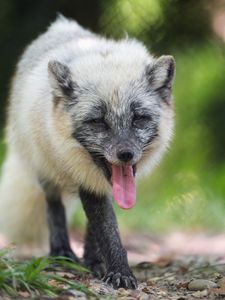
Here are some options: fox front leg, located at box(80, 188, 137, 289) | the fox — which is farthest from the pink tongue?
fox front leg, located at box(80, 188, 137, 289)

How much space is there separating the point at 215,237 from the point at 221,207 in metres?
0.41

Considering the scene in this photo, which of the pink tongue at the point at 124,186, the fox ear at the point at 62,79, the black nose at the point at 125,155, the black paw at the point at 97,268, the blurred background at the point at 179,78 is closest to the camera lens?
the black nose at the point at 125,155

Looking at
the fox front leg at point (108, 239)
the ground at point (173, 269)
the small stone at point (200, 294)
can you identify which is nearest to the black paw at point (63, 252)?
the ground at point (173, 269)

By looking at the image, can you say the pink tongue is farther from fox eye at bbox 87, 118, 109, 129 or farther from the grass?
the grass

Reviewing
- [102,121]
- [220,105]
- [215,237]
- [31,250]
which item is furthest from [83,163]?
[220,105]

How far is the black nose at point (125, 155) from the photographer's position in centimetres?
534

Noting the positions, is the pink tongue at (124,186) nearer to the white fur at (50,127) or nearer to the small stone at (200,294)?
the white fur at (50,127)

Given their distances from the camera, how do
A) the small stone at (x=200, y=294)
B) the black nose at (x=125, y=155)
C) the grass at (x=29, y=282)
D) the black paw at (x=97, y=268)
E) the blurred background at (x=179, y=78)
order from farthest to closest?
the blurred background at (x=179, y=78) < the black paw at (x=97, y=268) < the small stone at (x=200, y=294) < the black nose at (x=125, y=155) < the grass at (x=29, y=282)

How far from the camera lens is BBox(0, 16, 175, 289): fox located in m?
5.58

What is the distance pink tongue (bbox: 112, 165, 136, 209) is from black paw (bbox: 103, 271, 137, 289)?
50 cm

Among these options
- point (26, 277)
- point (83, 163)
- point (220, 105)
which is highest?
point (220, 105)

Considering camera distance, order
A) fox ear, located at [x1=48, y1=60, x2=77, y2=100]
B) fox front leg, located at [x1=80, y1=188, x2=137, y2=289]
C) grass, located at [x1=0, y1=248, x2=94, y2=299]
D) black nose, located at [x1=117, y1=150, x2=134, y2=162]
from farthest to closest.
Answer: fox ear, located at [x1=48, y1=60, x2=77, y2=100] < fox front leg, located at [x1=80, y1=188, x2=137, y2=289] < black nose, located at [x1=117, y1=150, x2=134, y2=162] < grass, located at [x1=0, y1=248, x2=94, y2=299]

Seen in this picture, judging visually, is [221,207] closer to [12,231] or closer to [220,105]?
[220,105]

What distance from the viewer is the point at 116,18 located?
960 cm
